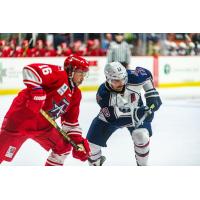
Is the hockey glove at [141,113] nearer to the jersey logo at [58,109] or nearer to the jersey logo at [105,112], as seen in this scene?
the jersey logo at [105,112]

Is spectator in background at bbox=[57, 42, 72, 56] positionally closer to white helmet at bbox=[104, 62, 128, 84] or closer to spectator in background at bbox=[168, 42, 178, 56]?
white helmet at bbox=[104, 62, 128, 84]

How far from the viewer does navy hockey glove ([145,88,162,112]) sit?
4.37 meters

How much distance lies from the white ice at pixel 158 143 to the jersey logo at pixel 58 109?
0.13 m

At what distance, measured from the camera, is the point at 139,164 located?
441 cm

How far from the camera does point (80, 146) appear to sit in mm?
4395

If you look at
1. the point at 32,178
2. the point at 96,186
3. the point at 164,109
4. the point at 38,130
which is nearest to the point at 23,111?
the point at 38,130

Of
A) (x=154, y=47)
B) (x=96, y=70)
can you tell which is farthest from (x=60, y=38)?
(x=154, y=47)

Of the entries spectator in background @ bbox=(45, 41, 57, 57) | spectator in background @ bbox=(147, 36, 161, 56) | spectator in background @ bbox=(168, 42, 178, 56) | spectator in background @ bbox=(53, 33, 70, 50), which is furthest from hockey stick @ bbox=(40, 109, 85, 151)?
spectator in background @ bbox=(168, 42, 178, 56)

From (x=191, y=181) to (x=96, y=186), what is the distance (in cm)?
67

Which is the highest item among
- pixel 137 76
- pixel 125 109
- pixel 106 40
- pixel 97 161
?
pixel 106 40

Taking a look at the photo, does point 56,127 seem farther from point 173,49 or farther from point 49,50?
point 173,49

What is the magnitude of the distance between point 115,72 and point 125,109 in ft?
0.93

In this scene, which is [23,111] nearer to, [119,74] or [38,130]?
[38,130]

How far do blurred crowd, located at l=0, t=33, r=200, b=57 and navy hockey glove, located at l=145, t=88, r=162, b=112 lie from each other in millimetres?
296
